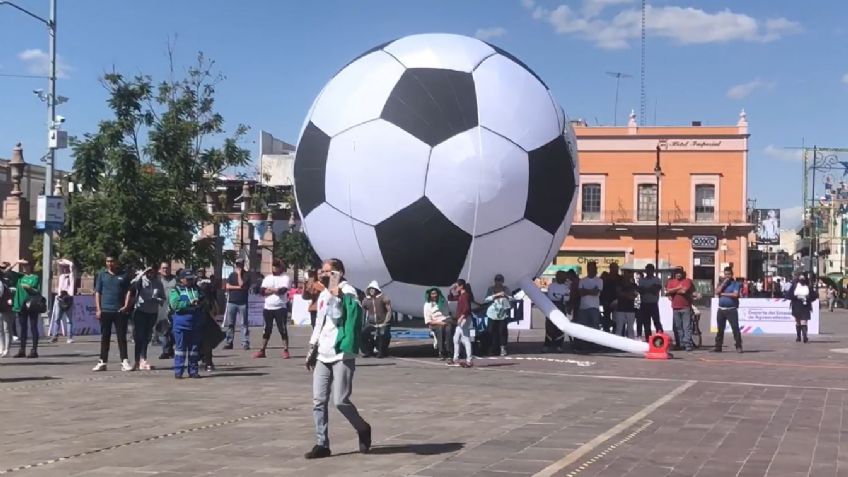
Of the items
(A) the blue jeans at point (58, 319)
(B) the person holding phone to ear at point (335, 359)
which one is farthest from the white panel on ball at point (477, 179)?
(A) the blue jeans at point (58, 319)

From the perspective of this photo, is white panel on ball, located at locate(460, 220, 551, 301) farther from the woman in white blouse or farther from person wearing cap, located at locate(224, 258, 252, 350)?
the woman in white blouse

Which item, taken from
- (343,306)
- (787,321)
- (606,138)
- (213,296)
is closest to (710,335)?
(787,321)

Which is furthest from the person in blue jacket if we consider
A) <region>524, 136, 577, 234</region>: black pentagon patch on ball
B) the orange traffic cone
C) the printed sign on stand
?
the printed sign on stand

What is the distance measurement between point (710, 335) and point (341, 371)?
1981cm

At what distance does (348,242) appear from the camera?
14.7 metres

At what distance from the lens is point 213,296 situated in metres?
15.1

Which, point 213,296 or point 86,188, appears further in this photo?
point 86,188

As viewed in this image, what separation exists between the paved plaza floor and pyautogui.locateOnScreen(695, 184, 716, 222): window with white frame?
44.6m

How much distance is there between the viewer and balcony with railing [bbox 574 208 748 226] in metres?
57.9

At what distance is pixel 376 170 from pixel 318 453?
23.8ft

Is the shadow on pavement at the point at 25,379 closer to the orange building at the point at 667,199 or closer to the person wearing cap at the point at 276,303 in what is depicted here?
the person wearing cap at the point at 276,303

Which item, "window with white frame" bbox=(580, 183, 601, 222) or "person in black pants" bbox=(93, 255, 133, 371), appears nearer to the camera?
"person in black pants" bbox=(93, 255, 133, 371)

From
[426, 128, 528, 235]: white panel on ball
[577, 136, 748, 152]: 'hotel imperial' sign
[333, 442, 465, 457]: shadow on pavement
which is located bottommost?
[333, 442, 465, 457]: shadow on pavement

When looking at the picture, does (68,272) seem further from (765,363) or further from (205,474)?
(205,474)
